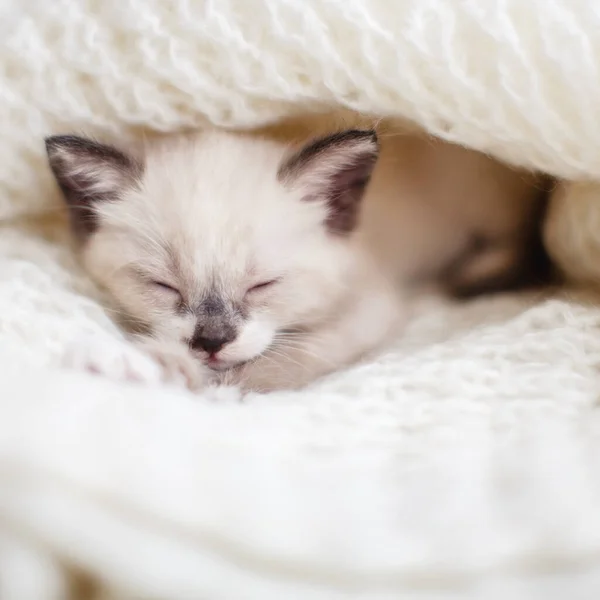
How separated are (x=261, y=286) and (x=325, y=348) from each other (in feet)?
0.38

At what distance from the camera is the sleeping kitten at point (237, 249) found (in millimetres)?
807

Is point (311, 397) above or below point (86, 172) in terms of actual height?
below

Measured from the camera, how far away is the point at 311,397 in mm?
662

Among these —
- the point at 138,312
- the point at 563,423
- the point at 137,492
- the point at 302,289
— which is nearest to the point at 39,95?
the point at 138,312

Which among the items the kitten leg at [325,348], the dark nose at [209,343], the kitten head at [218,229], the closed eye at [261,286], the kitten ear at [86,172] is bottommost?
the kitten leg at [325,348]

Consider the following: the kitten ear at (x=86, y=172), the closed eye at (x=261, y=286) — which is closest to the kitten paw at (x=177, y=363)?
the closed eye at (x=261, y=286)

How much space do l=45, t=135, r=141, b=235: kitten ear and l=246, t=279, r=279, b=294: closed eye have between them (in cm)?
22

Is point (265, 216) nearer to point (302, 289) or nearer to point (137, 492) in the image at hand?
point (302, 289)

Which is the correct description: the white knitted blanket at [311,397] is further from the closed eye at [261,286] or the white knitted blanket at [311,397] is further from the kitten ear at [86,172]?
the closed eye at [261,286]

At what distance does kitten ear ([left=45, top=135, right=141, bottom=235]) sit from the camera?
0.80 metres

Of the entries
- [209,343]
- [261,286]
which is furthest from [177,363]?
[261,286]

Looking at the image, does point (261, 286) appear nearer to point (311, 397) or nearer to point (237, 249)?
point (237, 249)

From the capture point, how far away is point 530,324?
2.55 ft

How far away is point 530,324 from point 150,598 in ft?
1.77
